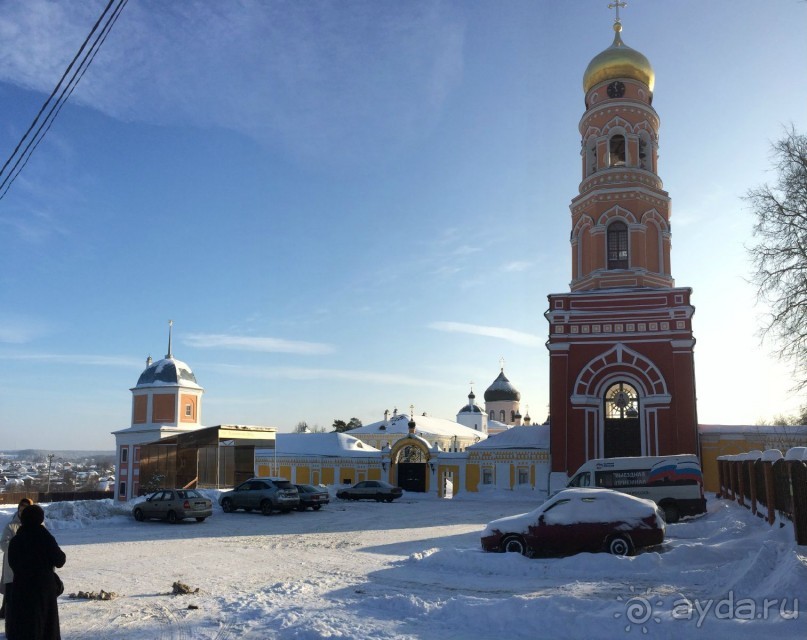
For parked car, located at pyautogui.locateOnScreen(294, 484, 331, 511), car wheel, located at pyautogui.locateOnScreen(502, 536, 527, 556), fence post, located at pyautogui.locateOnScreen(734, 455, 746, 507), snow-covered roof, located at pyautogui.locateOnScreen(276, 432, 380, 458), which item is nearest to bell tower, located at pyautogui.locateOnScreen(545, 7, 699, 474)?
fence post, located at pyautogui.locateOnScreen(734, 455, 746, 507)

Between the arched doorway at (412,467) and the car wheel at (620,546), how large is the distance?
25.0m

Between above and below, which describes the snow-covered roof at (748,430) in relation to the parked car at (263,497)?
above

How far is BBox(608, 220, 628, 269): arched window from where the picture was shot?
31281 mm

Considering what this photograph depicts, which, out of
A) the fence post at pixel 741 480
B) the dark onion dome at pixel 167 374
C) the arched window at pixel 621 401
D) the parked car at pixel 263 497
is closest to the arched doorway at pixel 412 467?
the arched window at pixel 621 401

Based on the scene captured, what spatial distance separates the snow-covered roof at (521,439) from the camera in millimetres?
35016

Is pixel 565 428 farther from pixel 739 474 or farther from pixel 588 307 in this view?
pixel 739 474

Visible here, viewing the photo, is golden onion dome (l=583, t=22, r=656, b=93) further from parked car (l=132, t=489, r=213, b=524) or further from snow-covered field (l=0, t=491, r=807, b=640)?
parked car (l=132, t=489, r=213, b=524)

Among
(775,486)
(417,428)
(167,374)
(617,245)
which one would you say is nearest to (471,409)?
(417,428)

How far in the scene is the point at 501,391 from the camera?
74.5 metres

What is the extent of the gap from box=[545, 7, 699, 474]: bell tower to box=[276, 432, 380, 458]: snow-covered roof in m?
15.1

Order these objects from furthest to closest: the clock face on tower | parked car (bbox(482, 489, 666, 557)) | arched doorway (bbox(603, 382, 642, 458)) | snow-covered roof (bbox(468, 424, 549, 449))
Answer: snow-covered roof (bbox(468, 424, 549, 449))
the clock face on tower
arched doorway (bbox(603, 382, 642, 458))
parked car (bbox(482, 489, 666, 557))

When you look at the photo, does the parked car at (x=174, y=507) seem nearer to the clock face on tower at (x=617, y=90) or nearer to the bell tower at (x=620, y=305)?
the bell tower at (x=620, y=305)

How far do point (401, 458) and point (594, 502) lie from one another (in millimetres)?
26334

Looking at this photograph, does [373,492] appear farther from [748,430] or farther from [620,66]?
[620,66]
